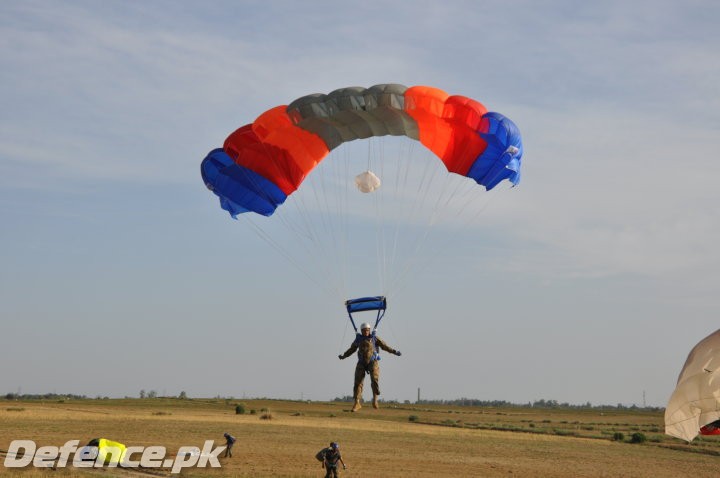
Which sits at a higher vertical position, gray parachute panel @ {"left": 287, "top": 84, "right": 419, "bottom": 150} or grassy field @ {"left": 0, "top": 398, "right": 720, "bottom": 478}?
gray parachute panel @ {"left": 287, "top": 84, "right": 419, "bottom": 150}

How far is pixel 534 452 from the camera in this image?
135 ft

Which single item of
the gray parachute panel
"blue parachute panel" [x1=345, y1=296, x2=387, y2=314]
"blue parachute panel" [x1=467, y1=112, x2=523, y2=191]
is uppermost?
the gray parachute panel

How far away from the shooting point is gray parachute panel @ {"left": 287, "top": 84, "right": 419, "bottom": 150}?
22.8 m

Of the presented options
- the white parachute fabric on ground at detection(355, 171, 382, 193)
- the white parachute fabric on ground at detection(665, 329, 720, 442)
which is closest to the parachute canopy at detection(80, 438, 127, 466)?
the white parachute fabric on ground at detection(355, 171, 382, 193)

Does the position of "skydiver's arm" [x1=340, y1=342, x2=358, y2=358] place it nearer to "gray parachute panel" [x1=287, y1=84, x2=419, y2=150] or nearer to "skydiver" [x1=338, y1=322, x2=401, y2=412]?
"skydiver" [x1=338, y1=322, x2=401, y2=412]

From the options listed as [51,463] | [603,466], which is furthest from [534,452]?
[51,463]

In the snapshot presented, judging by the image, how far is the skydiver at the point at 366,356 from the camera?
21.2 metres

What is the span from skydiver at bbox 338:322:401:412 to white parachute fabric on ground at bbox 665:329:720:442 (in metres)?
10.1

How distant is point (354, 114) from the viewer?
23250 mm

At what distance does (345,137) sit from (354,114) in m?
0.97

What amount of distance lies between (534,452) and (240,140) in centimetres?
2357

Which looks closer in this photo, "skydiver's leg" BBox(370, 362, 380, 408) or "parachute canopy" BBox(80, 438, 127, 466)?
"skydiver's leg" BBox(370, 362, 380, 408)

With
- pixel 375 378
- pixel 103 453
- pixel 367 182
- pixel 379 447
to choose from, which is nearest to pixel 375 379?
pixel 375 378

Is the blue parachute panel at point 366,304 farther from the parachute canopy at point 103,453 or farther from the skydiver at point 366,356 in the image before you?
the parachute canopy at point 103,453
